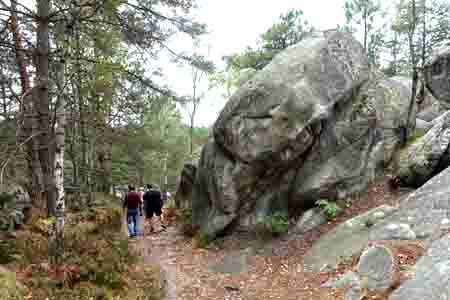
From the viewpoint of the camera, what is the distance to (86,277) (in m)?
5.34

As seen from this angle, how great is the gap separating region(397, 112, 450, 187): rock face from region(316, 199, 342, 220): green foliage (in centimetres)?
227

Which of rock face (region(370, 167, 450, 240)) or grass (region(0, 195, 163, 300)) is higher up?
rock face (region(370, 167, 450, 240))

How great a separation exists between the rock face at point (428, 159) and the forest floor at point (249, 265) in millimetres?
659

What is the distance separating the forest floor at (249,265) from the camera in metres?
6.20

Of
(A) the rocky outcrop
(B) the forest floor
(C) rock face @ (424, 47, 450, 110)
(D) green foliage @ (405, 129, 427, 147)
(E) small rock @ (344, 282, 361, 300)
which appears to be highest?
(C) rock face @ (424, 47, 450, 110)

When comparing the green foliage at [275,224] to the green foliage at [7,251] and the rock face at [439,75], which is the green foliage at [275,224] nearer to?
the green foliage at [7,251]

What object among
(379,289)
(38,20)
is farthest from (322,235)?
(38,20)

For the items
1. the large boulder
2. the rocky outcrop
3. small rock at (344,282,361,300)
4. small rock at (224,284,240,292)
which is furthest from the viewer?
the large boulder

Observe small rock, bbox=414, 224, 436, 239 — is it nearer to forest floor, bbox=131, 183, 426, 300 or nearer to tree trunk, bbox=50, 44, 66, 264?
→ forest floor, bbox=131, 183, 426, 300

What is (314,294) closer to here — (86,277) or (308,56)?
(86,277)

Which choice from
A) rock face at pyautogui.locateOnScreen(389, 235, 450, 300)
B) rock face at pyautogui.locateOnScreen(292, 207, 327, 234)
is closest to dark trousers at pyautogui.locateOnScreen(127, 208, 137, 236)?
rock face at pyautogui.locateOnScreen(292, 207, 327, 234)

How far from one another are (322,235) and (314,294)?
2520 mm

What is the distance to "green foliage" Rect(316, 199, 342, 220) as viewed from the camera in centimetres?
845

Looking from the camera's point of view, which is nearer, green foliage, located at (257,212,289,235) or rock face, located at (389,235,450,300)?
rock face, located at (389,235,450,300)
